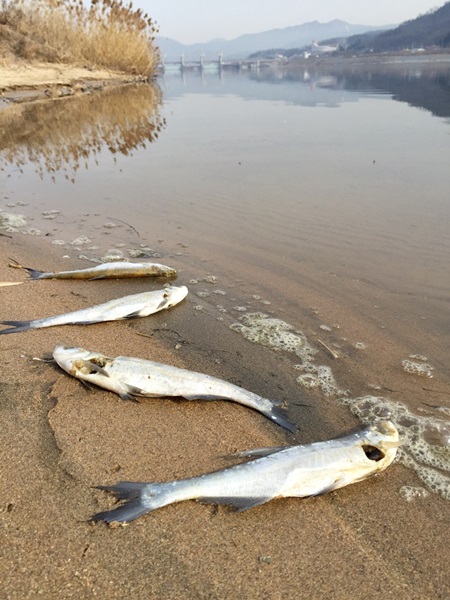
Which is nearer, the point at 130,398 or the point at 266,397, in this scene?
the point at 130,398

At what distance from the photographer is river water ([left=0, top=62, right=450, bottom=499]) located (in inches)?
157

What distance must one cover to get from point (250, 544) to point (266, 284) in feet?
11.9

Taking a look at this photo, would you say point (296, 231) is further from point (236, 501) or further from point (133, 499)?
point (133, 499)

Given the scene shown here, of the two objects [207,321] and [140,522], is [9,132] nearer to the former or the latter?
[207,321]

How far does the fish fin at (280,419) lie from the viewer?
324 cm

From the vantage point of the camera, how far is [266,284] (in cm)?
561

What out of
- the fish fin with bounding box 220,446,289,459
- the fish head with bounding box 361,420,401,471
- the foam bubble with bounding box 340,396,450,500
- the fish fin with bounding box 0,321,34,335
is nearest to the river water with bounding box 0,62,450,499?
the foam bubble with bounding box 340,396,450,500

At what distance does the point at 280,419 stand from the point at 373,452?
2.25 feet

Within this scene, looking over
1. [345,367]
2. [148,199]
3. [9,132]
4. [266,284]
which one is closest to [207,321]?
[266,284]

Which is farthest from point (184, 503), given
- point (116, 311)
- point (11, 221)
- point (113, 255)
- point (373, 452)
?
point (11, 221)

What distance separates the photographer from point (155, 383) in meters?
3.37

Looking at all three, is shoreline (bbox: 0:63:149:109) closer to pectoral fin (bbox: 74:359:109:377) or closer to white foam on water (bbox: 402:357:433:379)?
pectoral fin (bbox: 74:359:109:377)

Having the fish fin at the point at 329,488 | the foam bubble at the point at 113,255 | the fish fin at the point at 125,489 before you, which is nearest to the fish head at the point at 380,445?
the fish fin at the point at 329,488

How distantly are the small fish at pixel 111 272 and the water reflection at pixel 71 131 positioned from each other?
6.09 m
